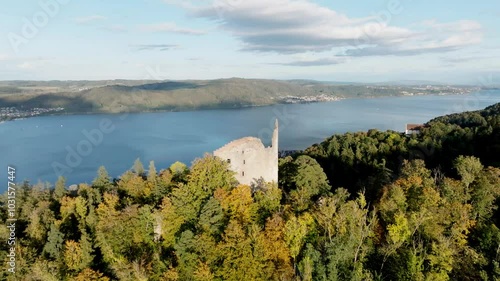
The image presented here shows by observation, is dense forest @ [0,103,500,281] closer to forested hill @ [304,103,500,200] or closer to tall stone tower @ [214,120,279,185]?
tall stone tower @ [214,120,279,185]

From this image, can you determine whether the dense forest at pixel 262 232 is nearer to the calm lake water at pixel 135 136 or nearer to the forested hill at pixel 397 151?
the forested hill at pixel 397 151

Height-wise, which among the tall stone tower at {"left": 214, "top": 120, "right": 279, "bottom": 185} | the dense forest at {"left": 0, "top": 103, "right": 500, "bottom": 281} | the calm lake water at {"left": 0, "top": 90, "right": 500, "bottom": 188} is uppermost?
the tall stone tower at {"left": 214, "top": 120, "right": 279, "bottom": 185}

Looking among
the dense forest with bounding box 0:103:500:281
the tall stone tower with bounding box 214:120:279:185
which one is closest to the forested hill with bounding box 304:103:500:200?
the dense forest with bounding box 0:103:500:281

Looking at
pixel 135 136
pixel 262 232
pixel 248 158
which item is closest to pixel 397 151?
pixel 248 158

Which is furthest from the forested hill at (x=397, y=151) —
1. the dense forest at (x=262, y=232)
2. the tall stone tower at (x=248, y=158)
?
the tall stone tower at (x=248, y=158)

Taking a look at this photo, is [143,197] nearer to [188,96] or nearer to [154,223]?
[154,223]

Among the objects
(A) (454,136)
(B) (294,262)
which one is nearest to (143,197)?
(B) (294,262)
